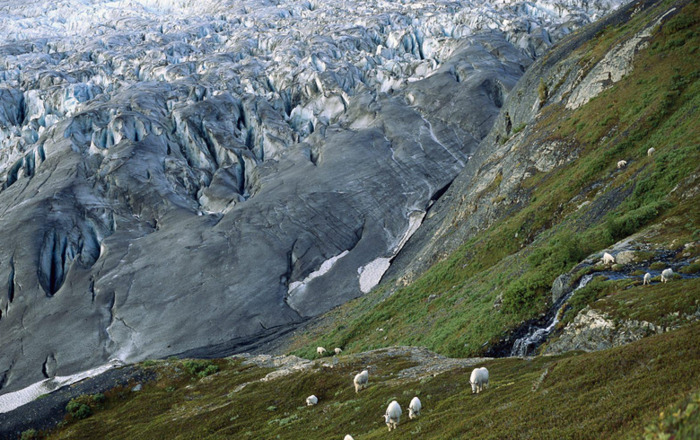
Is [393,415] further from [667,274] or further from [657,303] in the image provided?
[667,274]

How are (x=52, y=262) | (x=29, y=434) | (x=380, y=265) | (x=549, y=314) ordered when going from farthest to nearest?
(x=52, y=262) < (x=380, y=265) < (x=29, y=434) < (x=549, y=314)

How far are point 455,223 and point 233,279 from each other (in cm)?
4833

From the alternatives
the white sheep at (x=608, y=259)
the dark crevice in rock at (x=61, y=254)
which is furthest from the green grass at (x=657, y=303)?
the dark crevice in rock at (x=61, y=254)

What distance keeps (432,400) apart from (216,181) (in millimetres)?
113798

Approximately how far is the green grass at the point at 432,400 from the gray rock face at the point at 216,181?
4096 centimetres

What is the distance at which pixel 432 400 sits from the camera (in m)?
21.2

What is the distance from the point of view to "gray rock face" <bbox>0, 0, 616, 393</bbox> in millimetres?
91688

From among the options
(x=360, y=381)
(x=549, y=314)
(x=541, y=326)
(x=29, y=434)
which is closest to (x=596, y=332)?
(x=549, y=314)

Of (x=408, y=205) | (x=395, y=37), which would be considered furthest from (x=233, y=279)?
(x=395, y=37)

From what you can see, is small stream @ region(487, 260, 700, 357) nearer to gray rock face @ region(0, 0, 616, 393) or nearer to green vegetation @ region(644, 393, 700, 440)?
green vegetation @ region(644, 393, 700, 440)

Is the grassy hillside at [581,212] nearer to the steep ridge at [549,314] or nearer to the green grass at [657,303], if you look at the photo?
the steep ridge at [549,314]

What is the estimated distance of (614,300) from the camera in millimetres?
23156

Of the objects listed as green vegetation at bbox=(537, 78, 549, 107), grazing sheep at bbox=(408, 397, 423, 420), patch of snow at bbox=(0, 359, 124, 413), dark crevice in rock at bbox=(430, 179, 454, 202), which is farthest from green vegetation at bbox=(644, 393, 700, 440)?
dark crevice in rock at bbox=(430, 179, 454, 202)

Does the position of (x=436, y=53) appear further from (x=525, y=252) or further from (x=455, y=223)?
(x=525, y=252)
